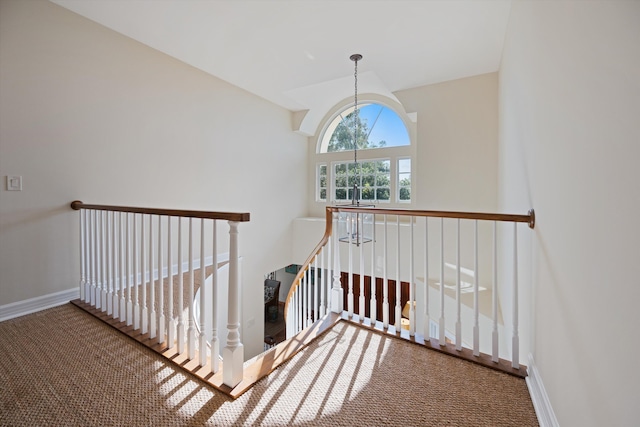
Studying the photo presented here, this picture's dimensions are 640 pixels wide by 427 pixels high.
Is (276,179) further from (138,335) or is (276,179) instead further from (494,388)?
(494,388)

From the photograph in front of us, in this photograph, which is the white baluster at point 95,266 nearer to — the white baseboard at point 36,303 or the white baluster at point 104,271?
the white baluster at point 104,271

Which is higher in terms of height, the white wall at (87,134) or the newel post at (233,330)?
the white wall at (87,134)

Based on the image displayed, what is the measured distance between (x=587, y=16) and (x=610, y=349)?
994mm

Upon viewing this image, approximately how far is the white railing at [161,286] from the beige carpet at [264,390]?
153 millimetres

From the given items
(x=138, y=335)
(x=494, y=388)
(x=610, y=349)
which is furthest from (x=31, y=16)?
(x=494, y=388)

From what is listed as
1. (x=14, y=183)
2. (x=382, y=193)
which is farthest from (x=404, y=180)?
(x=14, y=183)

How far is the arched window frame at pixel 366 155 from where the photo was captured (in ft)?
16.1

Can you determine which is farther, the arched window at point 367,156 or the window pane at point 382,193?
the window pane at point 382,193

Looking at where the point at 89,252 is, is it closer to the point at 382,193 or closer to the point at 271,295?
the point at 382,193

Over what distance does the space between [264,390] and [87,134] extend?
9.13ft

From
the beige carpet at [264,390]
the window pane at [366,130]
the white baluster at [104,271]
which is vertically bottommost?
the beige carpet at [264,390]

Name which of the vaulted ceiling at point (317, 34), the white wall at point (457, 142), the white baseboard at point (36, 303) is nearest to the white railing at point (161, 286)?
the white baseboard at point (36, 303)

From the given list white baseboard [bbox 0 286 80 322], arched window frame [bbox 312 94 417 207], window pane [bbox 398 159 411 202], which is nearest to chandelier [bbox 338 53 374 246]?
arched window frame [bbox 312 94 417 207]

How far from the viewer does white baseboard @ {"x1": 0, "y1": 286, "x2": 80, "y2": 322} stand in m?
2.21
